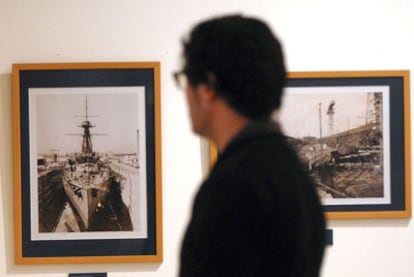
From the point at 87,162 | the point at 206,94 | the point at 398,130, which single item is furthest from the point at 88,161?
the point at 206,94

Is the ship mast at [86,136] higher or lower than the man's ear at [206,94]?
lower

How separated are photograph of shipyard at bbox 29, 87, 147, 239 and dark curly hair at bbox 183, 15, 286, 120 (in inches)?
44.2

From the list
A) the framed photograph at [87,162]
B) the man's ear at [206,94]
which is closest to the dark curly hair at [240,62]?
the man's ear at [206,94]

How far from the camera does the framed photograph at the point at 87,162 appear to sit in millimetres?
1983

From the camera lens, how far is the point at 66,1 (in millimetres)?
2018

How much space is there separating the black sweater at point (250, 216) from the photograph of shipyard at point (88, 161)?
1.15 metres

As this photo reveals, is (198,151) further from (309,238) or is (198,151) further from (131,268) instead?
(309,238)

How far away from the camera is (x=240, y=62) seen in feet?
2.81

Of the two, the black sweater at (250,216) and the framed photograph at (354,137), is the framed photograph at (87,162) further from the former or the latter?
the black sweater at (250,216)

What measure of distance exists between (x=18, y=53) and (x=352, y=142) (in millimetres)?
1179

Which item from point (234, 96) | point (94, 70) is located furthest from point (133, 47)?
point (234, 96)

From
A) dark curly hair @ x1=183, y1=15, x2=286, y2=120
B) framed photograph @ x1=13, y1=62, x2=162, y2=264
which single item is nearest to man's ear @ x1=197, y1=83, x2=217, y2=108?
dark curly hair @ x1=183, y1=15, x2=286, y2=120

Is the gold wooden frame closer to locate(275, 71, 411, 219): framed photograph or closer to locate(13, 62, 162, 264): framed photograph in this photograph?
locate(275, 71, 411, 219): framed photograph

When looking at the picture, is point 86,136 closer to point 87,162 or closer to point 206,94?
point 87,162
